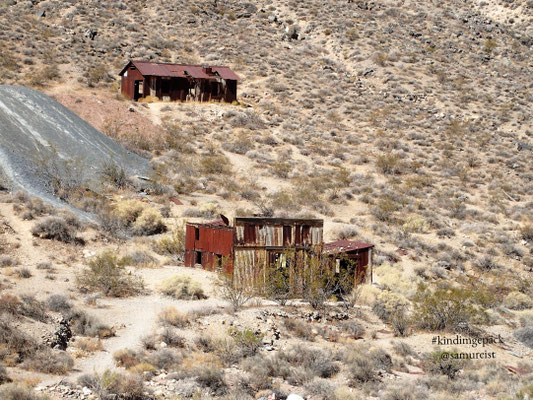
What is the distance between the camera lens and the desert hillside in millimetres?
14492

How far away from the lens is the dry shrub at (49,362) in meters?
13.0

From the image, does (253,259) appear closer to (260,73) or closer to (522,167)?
(522,167)

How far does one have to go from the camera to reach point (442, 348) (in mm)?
17125

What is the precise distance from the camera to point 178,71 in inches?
1906

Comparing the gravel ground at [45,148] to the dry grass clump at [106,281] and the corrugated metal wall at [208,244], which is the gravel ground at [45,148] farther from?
the dry grass clump at [106,281]

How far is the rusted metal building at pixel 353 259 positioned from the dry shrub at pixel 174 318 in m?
6.33

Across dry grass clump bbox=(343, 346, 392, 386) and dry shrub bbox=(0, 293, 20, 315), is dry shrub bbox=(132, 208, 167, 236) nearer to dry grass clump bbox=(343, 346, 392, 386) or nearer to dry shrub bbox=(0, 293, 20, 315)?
dry shrub bbox=(0, 293, 20, 315)

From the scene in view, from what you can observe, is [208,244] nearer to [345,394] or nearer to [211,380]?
[211,380]

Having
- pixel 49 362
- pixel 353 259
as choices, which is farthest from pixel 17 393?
pixel 353 259

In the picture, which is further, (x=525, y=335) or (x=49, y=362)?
(x=525, y=335)

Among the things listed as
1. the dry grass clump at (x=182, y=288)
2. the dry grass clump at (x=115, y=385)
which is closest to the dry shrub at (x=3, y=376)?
the dry grass clump at (x=115, y=385)

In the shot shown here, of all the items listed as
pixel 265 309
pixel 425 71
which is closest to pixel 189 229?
pixel 265 309

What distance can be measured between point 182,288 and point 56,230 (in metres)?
6.35

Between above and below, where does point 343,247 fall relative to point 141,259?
above
